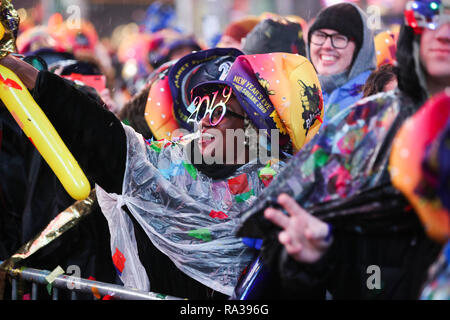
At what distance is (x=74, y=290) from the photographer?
8.08 feet

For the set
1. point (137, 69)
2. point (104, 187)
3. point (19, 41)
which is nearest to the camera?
point (104, 187)

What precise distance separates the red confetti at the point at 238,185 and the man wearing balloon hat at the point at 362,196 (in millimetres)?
674

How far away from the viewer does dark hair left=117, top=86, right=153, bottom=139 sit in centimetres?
367

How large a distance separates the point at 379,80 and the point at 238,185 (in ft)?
3.65

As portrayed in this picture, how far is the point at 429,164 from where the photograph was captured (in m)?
1.33

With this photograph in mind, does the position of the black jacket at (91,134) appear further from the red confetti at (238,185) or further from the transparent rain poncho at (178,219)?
the red confetti at (238,185)

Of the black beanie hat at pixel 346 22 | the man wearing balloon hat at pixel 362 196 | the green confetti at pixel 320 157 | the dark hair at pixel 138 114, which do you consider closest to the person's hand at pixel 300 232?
the man wearing balloon hat at pixel 362 196

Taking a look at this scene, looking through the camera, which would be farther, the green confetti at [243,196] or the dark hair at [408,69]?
the green confetti at [243,196]

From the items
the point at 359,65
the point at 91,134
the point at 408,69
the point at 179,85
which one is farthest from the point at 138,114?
the point at 408,69

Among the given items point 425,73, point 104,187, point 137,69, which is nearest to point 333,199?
point 425,73

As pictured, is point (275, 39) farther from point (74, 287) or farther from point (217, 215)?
point (74, 287)

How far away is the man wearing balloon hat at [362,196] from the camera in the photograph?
1705 mm
